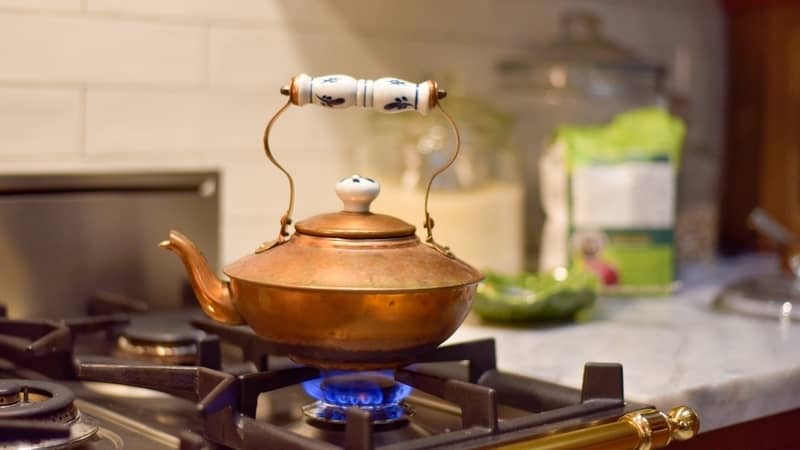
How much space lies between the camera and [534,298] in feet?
4.19

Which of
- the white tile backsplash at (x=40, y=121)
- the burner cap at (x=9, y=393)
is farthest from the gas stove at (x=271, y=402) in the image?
the white tile backsplash at (x=40, y=121)

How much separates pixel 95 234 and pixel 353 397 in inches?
20.0

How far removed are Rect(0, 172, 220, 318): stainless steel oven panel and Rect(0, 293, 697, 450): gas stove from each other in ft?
0.51

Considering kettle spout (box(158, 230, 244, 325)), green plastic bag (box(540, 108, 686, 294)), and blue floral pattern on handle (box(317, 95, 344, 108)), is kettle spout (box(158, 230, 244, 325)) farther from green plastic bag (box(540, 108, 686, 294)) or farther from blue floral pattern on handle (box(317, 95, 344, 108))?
green plastic bag (box(540, 108, 686, 294))

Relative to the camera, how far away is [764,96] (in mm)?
1925

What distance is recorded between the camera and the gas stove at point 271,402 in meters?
0.76

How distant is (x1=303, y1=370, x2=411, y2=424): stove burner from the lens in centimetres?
87

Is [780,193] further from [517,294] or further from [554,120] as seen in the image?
[517,294]

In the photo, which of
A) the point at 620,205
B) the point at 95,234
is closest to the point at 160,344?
the point at 95,234

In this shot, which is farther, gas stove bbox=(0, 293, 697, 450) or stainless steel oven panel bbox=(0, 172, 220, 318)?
stainless steel oven panel bbox=(0, 172, 220, 318)

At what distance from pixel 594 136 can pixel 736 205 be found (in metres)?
0.56

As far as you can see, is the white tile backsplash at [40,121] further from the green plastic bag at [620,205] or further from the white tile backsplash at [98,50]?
the green plastic bag at [620,205]

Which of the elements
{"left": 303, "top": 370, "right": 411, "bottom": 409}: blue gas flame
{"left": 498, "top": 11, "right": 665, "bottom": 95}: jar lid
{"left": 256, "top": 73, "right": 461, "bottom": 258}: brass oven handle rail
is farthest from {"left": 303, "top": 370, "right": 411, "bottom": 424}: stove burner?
{"left": 498, "top": 11, "right": 665, "bottom": 95}: jar lid

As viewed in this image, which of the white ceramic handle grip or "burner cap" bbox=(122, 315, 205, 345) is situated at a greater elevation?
the white ceramic handle grip
